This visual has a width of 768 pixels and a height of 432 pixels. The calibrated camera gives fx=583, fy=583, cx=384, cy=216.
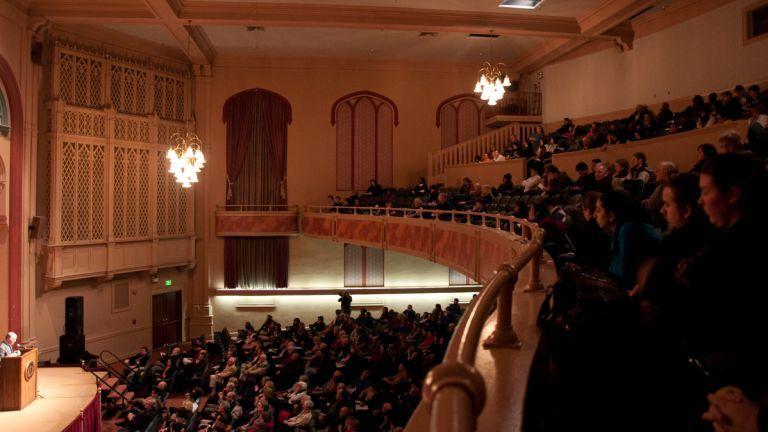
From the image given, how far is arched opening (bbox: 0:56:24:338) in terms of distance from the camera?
12203 mm

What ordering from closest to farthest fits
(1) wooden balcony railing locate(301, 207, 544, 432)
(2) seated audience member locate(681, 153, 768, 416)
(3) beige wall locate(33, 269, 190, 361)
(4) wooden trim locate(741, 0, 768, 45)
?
(1) wooden balcony railing locate(301, 207, 544, 432)
(2) seated audience member locate(681, 153, 768, 416)
(4) wooden trim locate(741, 0, 768, 45)
(3) beige wall locate(33, 269, 190, 361)

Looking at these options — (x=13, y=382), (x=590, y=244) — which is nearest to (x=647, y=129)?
(x=590, y=244)

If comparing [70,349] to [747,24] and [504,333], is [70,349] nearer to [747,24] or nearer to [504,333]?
[504,333]

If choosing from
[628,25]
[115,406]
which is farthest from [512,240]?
[628,25]

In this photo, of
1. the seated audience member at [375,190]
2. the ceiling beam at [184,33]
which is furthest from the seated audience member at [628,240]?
the seated audience member at [375,190]

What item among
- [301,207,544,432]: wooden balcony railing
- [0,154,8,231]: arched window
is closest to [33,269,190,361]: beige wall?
[0,154,8,231]: arched window

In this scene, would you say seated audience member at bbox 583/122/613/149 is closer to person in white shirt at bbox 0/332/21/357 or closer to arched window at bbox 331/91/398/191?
arched window at bbox 331/91/398/191

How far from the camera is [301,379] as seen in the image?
9.54 metres

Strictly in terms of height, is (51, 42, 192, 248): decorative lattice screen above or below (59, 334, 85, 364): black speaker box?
above

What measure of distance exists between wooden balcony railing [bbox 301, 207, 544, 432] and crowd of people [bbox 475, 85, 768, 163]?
9.28 feet

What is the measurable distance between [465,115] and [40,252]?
12673 millimetres

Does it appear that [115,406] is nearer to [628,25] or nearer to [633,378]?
[633,378]

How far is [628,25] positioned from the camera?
14328 millimetres

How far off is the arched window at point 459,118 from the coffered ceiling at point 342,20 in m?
2.72
